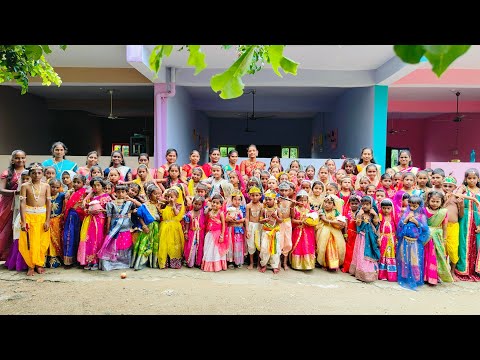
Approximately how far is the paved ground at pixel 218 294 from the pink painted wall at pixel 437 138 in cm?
1140

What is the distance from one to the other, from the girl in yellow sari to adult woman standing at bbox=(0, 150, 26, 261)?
78.4 inches

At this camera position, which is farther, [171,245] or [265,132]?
[265,132]

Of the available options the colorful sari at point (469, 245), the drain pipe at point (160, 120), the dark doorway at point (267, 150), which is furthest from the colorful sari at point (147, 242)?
the dark doorway at point (267, 150)

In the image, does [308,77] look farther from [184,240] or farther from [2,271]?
[2,271]

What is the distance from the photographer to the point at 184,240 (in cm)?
532

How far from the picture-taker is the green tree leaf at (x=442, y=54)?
3.57ft

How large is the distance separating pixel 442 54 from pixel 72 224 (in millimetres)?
5036

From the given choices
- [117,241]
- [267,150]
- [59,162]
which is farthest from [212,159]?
[267,150]

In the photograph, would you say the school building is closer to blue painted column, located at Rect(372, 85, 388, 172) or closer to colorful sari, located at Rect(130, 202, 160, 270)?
blue painted column, located at Rect(372, 85, 388, 172)

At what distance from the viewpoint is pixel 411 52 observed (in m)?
1.15

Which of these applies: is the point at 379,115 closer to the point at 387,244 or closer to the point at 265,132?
the point at 387,244
